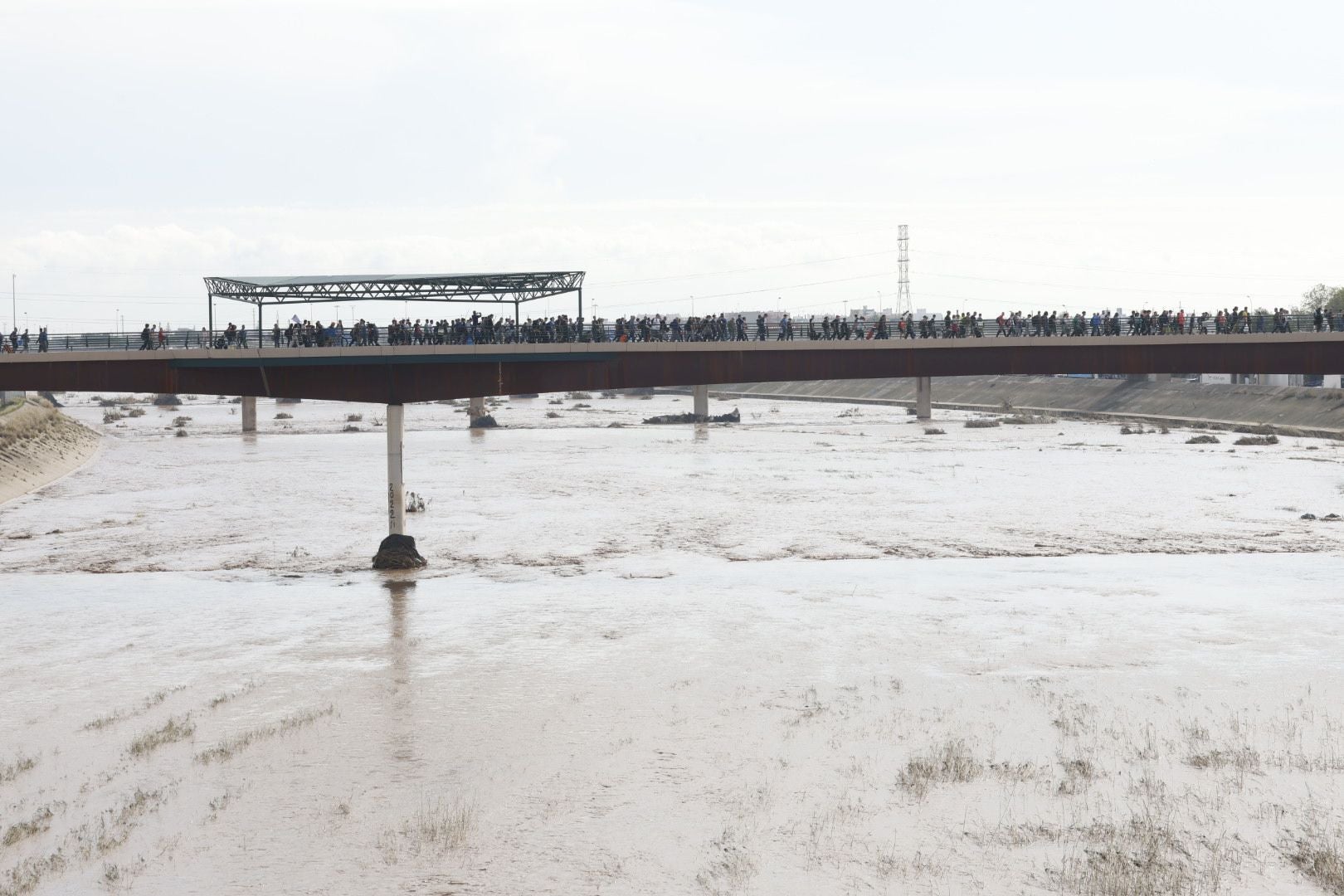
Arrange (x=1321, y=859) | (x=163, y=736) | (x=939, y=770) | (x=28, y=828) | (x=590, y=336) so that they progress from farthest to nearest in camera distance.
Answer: (x=590, y=336) < (x=163, y=736) < (x=939, y=770) < (x=28, y=828) < (x=1321, y=859)

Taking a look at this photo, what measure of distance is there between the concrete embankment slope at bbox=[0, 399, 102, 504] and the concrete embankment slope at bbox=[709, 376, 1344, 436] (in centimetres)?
3824

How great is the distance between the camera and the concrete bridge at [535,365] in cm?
4038

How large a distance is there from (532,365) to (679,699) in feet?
67.9

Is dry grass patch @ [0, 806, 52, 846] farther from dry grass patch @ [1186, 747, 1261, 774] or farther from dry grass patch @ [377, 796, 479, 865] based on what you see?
dry grass patch @ [1186, 747, 1261, 774]

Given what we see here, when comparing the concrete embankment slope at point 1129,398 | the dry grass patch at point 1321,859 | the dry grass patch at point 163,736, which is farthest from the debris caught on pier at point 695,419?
the dry grass patch at point 1321,859

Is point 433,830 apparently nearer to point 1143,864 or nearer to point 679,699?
point 679,699

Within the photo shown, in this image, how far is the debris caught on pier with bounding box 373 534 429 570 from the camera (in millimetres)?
37938

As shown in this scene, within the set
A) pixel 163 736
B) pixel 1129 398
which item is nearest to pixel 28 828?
pixel 163 736

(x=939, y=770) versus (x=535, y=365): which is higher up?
(x=535, y=365)

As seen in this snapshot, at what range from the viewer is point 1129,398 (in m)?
114

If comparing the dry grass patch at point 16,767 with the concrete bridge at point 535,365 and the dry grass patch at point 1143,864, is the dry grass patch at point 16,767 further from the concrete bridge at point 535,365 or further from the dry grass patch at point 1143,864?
the concrete bridge at point 535,365

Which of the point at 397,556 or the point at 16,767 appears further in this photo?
the point at 397,556

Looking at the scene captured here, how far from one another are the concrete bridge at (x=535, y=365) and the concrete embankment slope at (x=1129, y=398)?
3114 centimetres

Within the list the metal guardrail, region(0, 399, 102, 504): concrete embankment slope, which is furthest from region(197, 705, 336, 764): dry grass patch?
region(0, 399, 102, 504): concrete embankment slope
